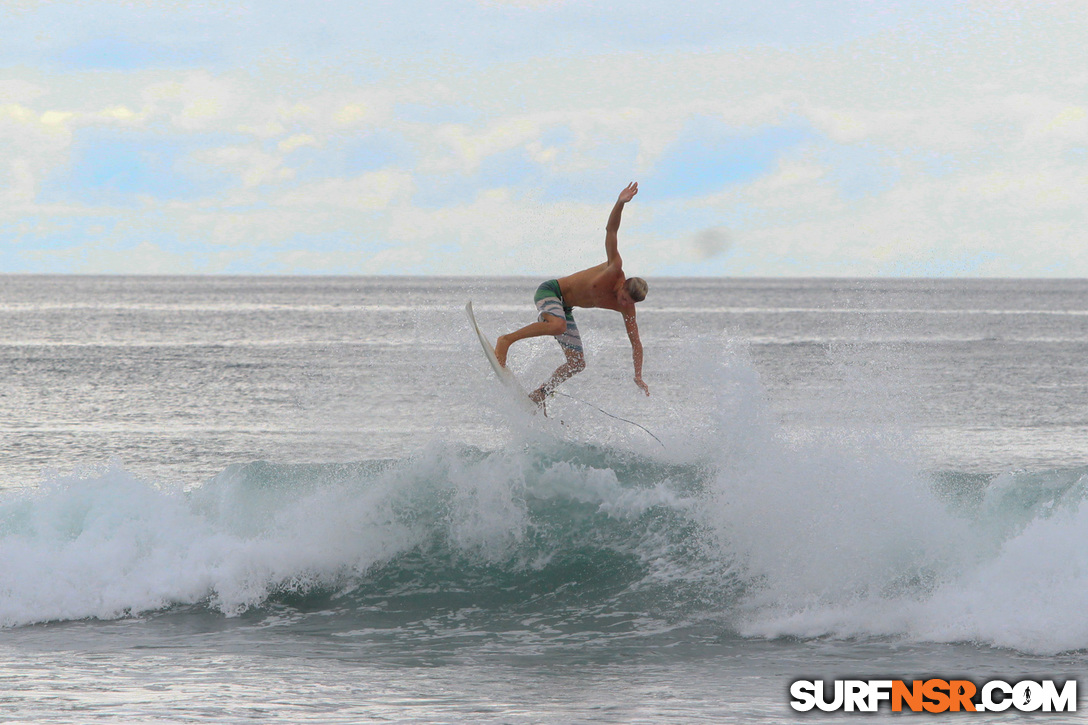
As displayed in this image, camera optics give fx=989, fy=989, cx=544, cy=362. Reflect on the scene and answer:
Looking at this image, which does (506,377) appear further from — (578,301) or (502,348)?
(578,301)

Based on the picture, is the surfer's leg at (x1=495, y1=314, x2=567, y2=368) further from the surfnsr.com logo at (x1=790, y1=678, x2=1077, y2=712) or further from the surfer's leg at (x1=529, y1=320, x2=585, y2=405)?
the surfnsr.com logo at (x1=790, y1=678, x2=1077, y2=712)

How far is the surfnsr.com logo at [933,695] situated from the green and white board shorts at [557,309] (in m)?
4.30

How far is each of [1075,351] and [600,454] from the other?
137 feet

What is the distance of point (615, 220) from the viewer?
352 inches

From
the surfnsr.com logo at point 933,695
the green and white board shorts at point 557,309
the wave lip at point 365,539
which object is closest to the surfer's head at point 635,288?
the green and white board shorts at point 557,309

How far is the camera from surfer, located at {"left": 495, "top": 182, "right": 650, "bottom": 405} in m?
9.49

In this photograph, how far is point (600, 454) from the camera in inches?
434

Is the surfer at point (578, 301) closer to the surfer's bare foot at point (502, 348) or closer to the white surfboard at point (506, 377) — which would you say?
the surfer's bare foot at point (502, 348)

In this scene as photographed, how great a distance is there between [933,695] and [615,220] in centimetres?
464

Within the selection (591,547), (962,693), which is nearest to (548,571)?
(591,547)

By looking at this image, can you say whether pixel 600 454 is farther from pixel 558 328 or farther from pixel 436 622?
pixel 436 622

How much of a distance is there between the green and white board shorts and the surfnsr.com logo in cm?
430

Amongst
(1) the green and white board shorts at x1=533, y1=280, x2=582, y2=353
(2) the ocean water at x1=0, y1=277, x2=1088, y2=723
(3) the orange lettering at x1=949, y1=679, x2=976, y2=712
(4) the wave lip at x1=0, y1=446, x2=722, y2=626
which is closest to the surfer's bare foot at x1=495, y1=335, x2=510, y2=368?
(1) the green and white board shorts at x1=533, y1=280, x2=582, y2=353

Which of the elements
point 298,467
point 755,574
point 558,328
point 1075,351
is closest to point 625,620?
point 755,574
